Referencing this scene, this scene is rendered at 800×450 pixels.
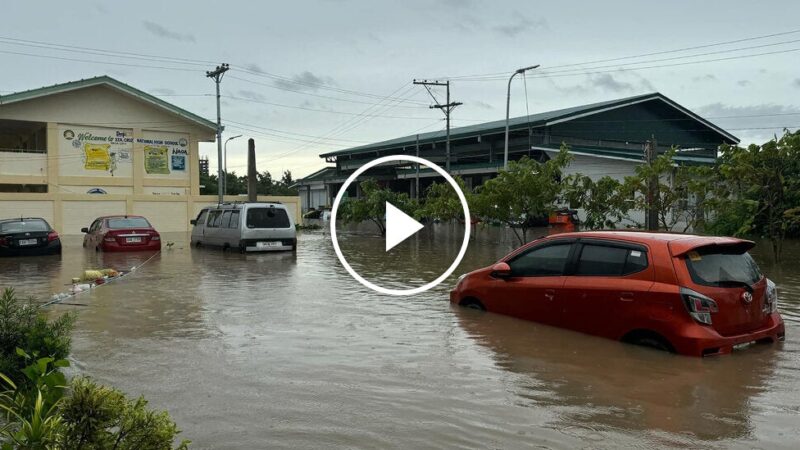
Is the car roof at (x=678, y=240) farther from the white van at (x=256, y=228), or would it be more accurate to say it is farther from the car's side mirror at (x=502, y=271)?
the white van at (x=256, y=228)

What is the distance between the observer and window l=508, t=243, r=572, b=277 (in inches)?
320

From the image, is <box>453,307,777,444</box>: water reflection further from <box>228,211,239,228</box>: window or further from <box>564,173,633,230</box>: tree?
<box>228,211,239,228</box>: window

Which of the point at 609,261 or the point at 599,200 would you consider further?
the point at 599,200

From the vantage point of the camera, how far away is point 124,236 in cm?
2173

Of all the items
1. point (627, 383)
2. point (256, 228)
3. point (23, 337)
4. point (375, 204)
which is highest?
point (375, 204)

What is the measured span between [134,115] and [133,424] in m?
40.7

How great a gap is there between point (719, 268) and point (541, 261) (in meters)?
2.17

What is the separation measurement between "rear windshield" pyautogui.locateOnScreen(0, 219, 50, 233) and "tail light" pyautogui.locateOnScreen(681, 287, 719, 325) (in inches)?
757

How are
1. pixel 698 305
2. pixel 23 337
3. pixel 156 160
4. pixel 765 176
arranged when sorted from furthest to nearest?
pixel 156 160 → pixel 765 176 → pixel 698 305 → pixel 23 337

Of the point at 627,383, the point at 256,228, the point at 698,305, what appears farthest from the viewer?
the point at 256,228

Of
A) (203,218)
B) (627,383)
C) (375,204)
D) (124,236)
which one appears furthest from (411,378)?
(375,204)

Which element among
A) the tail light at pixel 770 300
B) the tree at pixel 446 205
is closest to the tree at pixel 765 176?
the tail light at pixel 770 300

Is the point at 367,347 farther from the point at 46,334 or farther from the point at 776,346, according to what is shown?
the point at 776,346

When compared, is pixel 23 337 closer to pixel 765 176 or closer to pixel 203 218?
pixel 765 176
